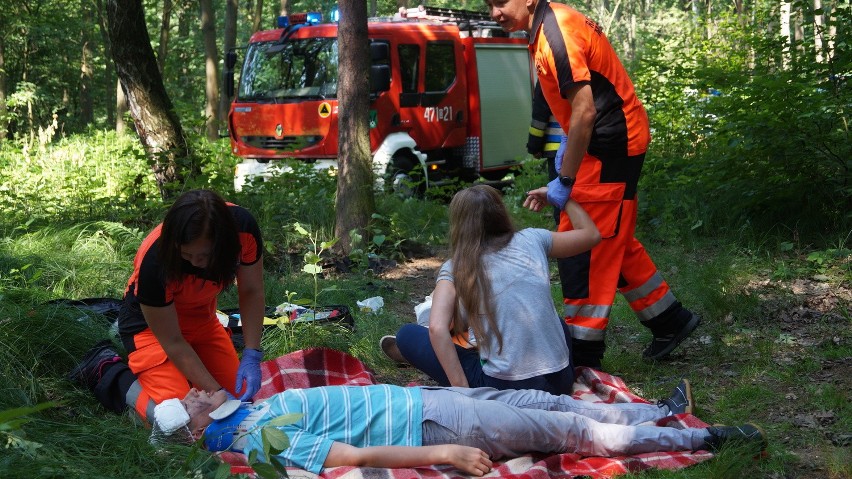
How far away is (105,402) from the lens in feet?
11.8

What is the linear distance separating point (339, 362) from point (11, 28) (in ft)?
65.3

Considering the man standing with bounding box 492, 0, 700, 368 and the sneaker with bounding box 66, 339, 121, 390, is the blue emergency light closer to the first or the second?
the man standing with bounding box 492, 0, 700, 368

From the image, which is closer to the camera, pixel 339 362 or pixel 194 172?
pixel 339 362

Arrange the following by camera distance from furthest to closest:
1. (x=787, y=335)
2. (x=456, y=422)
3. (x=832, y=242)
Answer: (x=832, y=242)
(x=787, y=335)
(x=456, y=422)

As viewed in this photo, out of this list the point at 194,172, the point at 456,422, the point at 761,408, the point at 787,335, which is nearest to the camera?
the point at 456,422

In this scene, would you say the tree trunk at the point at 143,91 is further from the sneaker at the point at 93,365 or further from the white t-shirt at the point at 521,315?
the white t-shirt at the point at 521,315

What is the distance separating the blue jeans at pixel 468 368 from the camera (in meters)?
3.39

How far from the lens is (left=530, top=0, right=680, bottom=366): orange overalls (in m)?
3.89

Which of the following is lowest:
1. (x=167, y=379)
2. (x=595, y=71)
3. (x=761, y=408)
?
(x=761, y=408)

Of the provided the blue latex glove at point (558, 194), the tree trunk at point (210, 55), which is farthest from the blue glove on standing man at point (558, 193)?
the tree trunk at point (210, 55)

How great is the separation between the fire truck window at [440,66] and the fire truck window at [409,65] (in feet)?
0.64

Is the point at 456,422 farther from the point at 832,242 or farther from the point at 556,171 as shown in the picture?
the point at 832,242

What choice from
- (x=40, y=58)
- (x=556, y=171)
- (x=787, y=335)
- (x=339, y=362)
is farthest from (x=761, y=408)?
(x=40, y=58)

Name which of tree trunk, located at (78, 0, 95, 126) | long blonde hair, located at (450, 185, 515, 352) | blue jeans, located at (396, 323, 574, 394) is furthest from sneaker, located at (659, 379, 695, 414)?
tree trunk, located at (78, 0, 95, 126)
